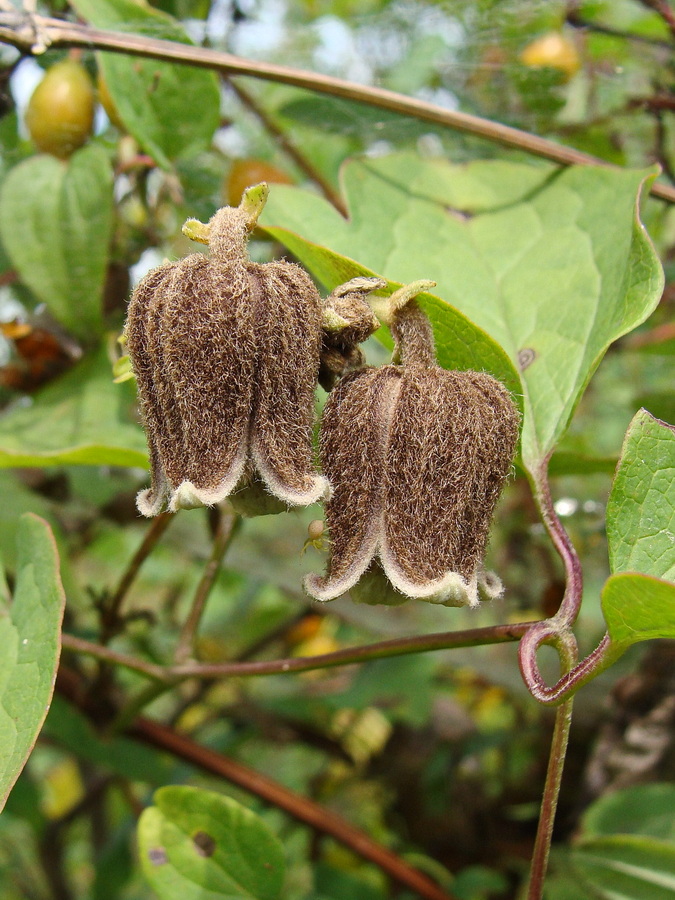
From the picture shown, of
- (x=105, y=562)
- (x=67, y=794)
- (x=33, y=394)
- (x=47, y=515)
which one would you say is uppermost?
(x=33, y=394)

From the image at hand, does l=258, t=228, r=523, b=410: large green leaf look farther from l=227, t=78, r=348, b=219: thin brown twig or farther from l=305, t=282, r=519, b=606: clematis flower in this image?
l=227, t=78, r=348, b=219: thin brown twig

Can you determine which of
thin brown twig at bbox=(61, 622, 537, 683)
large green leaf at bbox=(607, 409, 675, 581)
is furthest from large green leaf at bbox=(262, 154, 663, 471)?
thin brown twig at bbox=(61, 622, 537, 683)

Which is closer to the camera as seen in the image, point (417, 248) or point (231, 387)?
point (231, 387)

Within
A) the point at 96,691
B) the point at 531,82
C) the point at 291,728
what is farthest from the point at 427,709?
the point at 531,82

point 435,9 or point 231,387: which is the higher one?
point 435,9

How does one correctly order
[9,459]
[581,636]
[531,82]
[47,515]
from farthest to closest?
[581,636] → [531,82] → [47,515] → [9,459]

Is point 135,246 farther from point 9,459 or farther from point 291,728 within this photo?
point 291,728

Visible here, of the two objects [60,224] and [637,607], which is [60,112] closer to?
[60,224]

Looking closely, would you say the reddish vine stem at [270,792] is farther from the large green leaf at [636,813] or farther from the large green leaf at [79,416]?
the large green leaf at [79,416]
